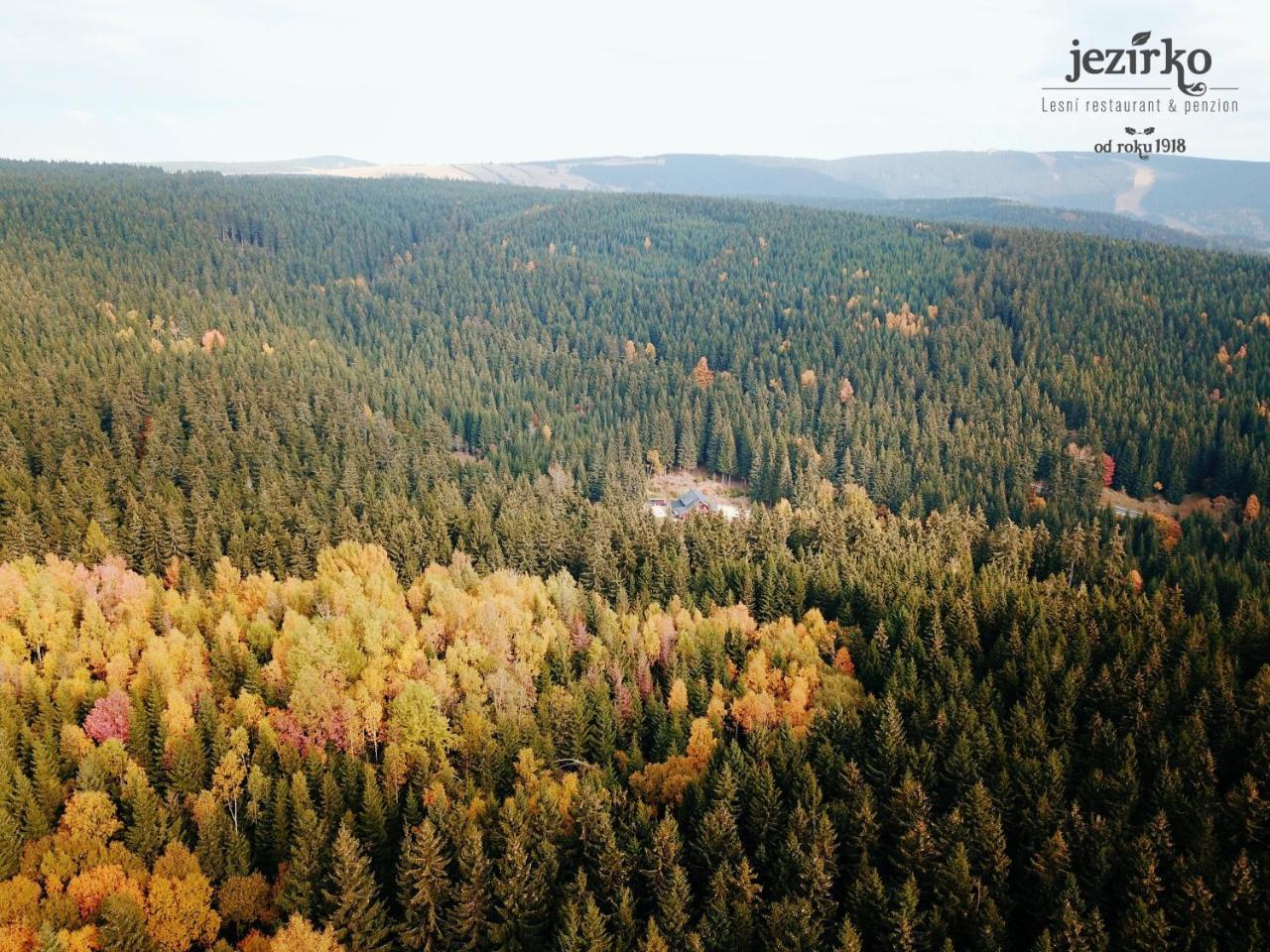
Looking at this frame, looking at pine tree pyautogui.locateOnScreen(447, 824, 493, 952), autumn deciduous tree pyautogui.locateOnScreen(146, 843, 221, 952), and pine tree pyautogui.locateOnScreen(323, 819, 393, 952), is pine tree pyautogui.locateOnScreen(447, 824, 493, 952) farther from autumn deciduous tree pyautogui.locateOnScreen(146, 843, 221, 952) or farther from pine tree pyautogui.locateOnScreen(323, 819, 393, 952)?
autumn deciduous tree pyautogui.locateOnScreen(146, 843, 221, 952)

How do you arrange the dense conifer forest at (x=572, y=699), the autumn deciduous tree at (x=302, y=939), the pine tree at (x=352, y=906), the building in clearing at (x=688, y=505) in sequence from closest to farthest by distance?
the autumn deciduous tree at (x=302, y=939)
the pine tree at (x=352, y=906)
the dense conifer forest at (x=572, y=699)
the building in clearing at (x=688, y=505)

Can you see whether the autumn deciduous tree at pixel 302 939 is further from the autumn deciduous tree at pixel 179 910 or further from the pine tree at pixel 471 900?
the pine tree at pixel 471 900

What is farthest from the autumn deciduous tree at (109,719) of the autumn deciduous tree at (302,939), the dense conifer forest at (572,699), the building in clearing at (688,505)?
the building in clearing at (688,505)

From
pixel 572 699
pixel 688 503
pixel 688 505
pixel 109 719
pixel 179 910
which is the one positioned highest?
pixel 109 719

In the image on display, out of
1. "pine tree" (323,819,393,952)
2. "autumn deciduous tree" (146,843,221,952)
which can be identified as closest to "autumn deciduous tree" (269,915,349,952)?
"pine tree" (323,819,393,952)

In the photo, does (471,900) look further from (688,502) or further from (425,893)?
(688,502)

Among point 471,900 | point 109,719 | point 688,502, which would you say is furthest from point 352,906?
point 688,502

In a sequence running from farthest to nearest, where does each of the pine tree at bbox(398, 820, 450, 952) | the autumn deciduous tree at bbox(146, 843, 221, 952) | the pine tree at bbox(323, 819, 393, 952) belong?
1. the pine tree at bbox(398, 820, 450, 952)
2. the pine tree at bbox(323, 819, 393, 952)
3. the autumn deciduous tree at bbox(146, 843, 221, 952)

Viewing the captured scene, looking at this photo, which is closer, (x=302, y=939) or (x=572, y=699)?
(x=302, y=939)

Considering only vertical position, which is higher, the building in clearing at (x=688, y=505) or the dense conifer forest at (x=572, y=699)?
the dense conifer forest at (x=572, y=699)

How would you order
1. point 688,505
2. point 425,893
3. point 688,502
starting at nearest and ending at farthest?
point 425,893 → point 688,505 → point 688,502

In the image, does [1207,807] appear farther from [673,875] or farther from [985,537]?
[985,537]

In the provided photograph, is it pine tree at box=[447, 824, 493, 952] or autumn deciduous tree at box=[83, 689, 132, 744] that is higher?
autumn deciduous tree at box=[83, 689, 132, 744]
